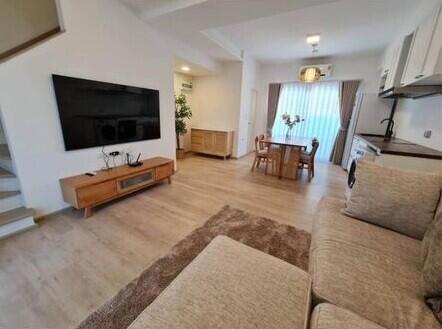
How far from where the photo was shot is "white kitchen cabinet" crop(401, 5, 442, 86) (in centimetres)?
187

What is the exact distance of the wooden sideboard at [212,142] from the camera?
17.0 feet

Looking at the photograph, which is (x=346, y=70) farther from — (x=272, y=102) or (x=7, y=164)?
(x=7, y=164)

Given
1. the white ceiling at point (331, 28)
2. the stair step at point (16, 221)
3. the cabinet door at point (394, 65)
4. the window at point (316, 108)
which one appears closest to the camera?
the stair step at point (16, 221)

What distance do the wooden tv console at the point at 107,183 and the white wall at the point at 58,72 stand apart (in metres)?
0.23

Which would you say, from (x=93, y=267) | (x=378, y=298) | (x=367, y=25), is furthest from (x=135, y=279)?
(x=367, y=25)

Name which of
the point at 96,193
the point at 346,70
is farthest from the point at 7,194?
the point at 346,70

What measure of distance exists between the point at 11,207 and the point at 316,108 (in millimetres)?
6309

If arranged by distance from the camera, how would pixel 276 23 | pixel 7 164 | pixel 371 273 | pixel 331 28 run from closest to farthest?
pixel 371 273, pixel 7 164, pixel 276 23, pixel 331 28

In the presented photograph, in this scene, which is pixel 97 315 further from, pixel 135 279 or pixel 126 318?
pixel 135 279

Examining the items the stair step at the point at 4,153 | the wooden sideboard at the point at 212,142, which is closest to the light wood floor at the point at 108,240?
the stair step at the point at 4,153

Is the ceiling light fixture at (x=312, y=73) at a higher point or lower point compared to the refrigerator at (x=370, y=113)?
higher

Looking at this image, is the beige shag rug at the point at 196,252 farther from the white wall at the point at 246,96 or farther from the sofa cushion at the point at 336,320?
the white wall at the point at 246,96

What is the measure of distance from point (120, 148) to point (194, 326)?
9.36 ft

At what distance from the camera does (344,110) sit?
194 inches
